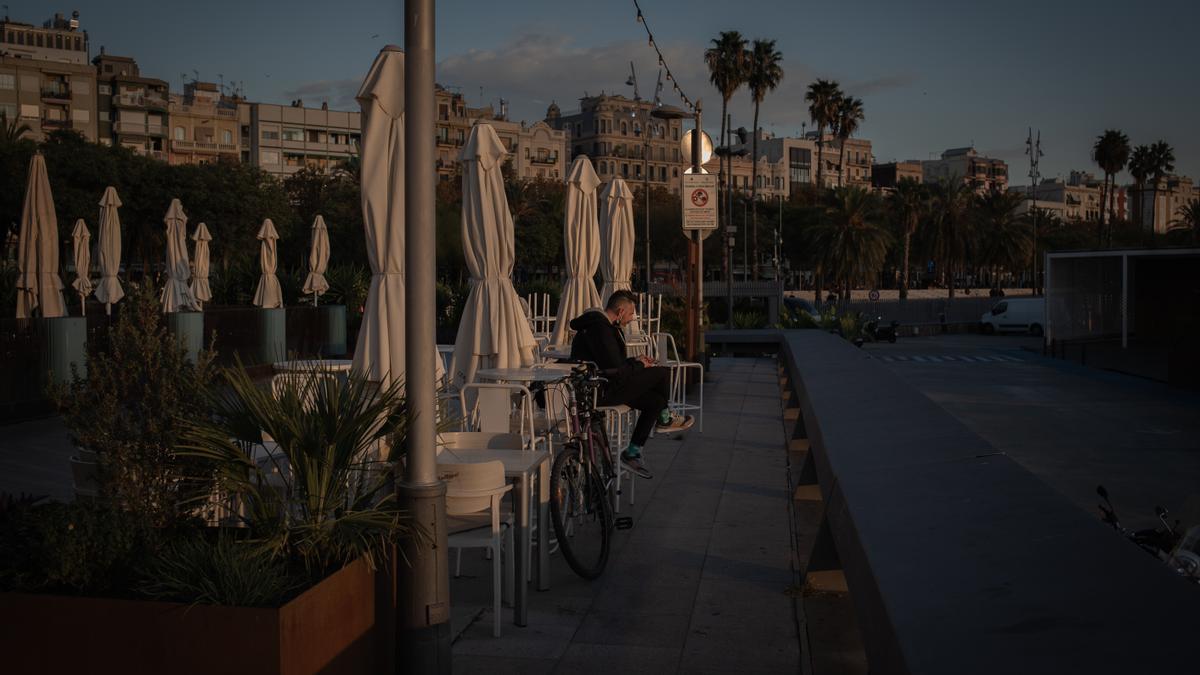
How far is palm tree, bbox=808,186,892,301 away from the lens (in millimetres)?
62875

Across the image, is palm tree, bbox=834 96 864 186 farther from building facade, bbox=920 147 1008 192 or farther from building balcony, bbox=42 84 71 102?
building facade, bbox=920 147 1008 192

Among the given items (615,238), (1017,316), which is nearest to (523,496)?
(615,238)

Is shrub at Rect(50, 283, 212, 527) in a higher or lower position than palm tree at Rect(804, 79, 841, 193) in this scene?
lower

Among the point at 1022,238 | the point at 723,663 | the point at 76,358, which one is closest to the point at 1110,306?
the point at 1022,238

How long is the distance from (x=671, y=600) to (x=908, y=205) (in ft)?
241

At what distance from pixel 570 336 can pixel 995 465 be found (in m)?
9.29

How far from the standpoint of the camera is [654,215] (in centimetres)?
8131

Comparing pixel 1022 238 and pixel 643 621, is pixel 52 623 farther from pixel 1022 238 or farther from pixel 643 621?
pixel 1022 238

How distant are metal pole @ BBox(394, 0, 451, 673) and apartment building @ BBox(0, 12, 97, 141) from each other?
8992 cm

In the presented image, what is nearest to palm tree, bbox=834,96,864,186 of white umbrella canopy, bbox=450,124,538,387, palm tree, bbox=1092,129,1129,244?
palm tree, bbox=1092,129,1129,244

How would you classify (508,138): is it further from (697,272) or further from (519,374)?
(519,374)

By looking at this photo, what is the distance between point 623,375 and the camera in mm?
7688

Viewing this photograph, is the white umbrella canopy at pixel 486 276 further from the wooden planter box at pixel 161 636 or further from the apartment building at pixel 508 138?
the apartment building at pixel 508 138

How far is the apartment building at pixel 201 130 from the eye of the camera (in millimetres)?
100500
